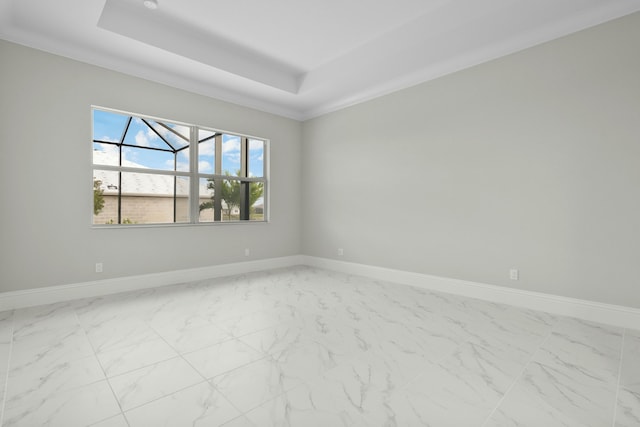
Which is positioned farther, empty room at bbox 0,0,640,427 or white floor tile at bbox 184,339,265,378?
white floor tile at bbox 184,339,265,378

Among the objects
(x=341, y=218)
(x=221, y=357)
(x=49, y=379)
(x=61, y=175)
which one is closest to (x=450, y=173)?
(x=341, y=218)

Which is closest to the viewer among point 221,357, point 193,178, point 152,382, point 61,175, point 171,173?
point 152,382

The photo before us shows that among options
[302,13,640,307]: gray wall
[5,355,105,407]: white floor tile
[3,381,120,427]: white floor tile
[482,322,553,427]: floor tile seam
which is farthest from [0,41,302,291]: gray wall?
[482,322,553,427]: floor tile seam

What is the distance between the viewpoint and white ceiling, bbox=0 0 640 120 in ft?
9.12

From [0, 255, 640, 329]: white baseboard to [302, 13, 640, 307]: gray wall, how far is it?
3.6 inches

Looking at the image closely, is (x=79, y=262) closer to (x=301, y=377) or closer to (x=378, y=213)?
(x=301, y=377)

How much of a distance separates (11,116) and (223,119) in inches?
89.5

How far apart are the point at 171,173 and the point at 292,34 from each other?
2.35 meters

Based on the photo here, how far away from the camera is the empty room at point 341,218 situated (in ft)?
5.54

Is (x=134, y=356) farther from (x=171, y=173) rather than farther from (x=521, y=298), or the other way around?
(x=521, y=298)

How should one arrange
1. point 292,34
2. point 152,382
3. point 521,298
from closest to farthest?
point 152,382 → point 521,298 → point 292,34

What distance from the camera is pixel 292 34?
3.48 metres

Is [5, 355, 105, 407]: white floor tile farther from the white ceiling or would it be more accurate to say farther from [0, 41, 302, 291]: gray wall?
the white ceiling

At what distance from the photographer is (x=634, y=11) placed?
256cm
